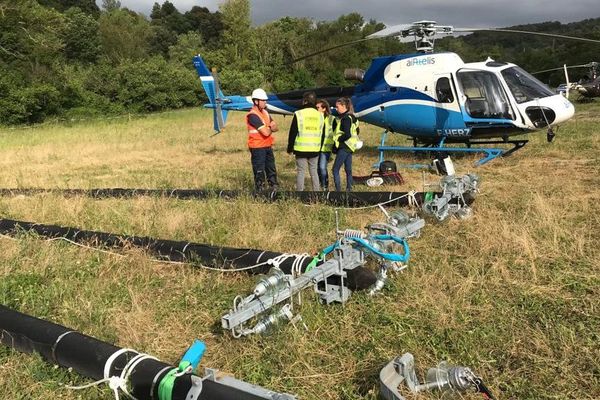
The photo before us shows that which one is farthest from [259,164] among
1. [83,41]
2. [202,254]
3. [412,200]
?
[83,41]

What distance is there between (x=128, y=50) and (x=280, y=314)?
→ 56128mm

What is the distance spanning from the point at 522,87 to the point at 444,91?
1.46 metres

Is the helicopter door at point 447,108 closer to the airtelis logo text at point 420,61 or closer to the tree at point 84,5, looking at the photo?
the airtelis logo text at point 420,61

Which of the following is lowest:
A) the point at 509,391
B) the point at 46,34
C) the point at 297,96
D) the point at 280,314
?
the point at 509,391

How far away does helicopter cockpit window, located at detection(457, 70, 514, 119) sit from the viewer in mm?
9398

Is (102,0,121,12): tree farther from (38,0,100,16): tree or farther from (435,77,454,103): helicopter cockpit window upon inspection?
(435,77,454,103): helicopter cockpit window

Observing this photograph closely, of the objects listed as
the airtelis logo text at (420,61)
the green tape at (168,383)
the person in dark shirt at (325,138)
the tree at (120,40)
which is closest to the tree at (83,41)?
the tree at (120,40)

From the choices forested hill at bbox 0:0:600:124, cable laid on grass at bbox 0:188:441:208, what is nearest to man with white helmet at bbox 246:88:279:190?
cable laid on grass at bbox 0:188:441:208

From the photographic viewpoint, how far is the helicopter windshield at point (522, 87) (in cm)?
938

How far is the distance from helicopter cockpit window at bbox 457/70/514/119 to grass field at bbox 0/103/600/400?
75.6 inches

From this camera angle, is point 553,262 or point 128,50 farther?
point 128,50

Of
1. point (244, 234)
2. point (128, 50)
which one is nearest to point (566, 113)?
point (244, 234)

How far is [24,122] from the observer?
3181cm

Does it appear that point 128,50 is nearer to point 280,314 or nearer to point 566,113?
point 566,113
